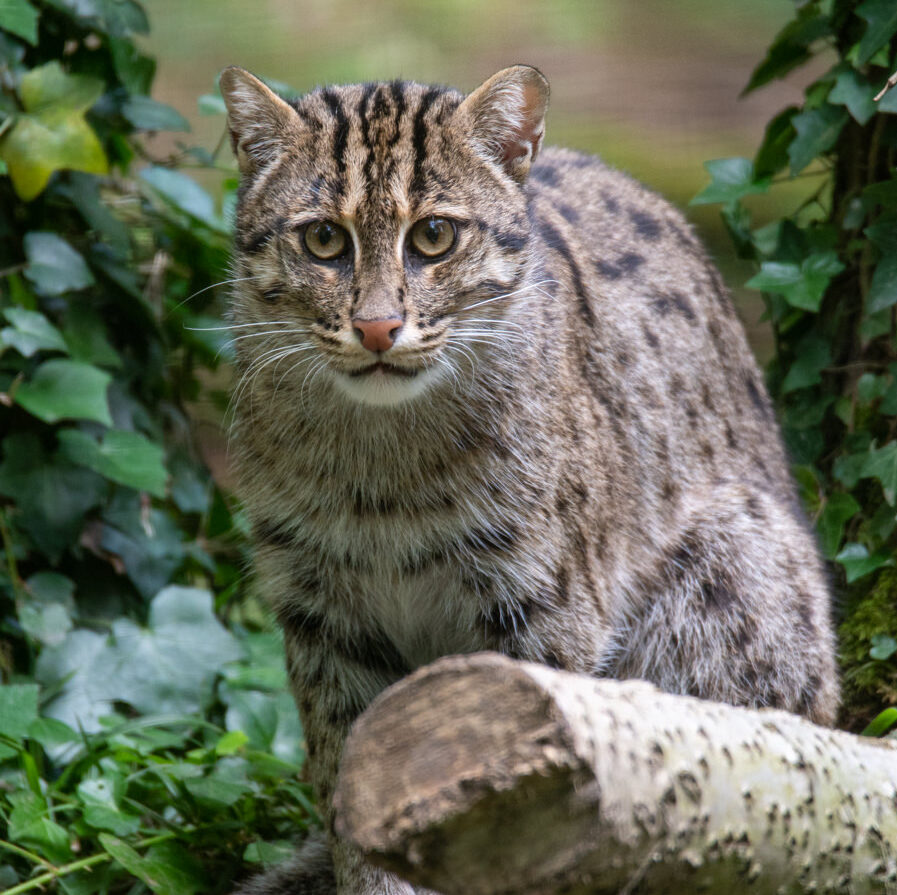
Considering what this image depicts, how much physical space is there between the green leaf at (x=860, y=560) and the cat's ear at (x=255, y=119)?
9.26ft

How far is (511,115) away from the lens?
4.27 metres

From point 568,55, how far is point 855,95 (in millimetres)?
5692

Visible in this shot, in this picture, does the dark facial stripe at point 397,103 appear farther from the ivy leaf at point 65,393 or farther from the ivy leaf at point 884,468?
the ivy leaf at point 884,468

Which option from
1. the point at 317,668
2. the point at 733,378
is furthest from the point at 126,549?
the point at 733,378

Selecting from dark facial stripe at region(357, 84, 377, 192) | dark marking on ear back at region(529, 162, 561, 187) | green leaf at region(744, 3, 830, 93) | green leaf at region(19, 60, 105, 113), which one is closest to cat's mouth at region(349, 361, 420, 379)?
dark facial stripe at region(357, 84, 377, 192)

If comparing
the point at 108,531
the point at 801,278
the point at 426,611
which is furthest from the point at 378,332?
the point at 108,531

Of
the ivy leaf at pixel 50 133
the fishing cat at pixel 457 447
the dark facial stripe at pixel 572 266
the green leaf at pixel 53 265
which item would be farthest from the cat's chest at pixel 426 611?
the ivy leaf at pixel 50 133

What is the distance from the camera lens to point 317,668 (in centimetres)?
451

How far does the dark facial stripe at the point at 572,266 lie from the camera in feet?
16.0

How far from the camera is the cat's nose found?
3742 millimetres

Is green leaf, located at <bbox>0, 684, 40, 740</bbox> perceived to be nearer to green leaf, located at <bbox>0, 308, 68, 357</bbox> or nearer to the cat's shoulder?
green leaf, located at <bbox>0, 308, 68, 357</bbox>

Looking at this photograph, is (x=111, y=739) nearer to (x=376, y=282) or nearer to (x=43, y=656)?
(x=43, y=656)

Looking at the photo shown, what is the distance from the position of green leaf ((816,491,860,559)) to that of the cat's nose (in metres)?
2.46

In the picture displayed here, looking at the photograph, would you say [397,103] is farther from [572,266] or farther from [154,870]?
[154,870]
